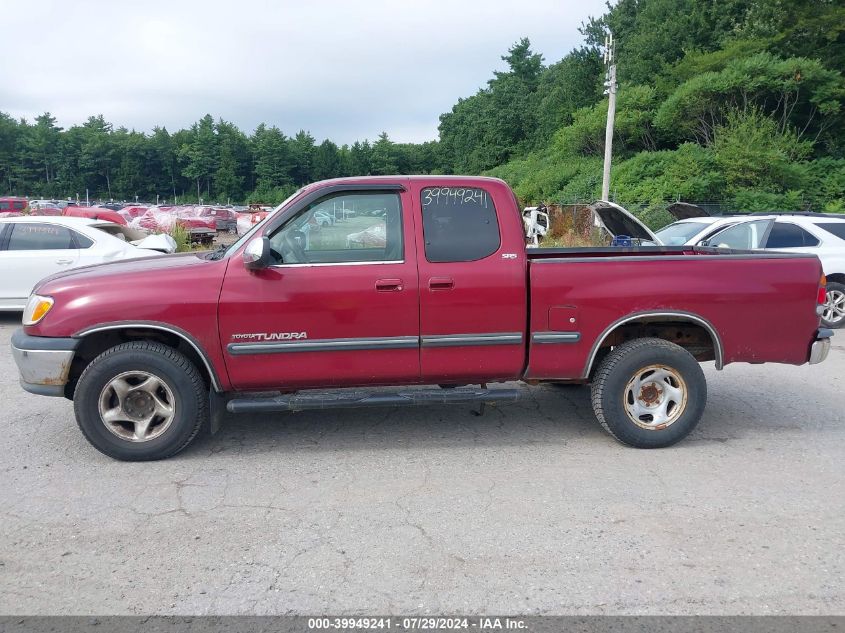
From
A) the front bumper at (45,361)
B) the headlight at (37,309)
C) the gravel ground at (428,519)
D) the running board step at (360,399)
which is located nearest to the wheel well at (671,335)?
the gravel ground at (428,519)

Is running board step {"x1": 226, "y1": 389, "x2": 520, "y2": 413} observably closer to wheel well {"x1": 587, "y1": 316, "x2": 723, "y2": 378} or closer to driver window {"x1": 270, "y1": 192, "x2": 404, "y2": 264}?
wheel well {"x1": 587, "y1": 316, "x2": 723, "y2": 378}

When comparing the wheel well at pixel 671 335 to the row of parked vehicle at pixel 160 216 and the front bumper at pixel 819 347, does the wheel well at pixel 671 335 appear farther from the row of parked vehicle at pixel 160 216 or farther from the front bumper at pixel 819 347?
the row of parked vehicle at pixel 160 216

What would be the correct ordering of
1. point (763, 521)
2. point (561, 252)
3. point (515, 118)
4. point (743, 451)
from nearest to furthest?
point (763, 521) → point (743, 451) → point (561, 252) → point (515, 118)

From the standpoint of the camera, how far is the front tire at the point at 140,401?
4.46 meters

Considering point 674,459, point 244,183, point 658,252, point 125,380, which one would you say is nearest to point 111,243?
point 125,380

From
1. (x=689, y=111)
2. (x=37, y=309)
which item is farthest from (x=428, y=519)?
(x=689, y=111)

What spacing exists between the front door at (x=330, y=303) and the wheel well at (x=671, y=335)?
150cm

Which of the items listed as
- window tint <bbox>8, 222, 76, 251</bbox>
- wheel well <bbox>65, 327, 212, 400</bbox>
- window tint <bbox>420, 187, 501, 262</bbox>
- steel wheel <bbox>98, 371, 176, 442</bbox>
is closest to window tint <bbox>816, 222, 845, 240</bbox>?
window tint <bbox>420, 187, 501, 262</bbox>

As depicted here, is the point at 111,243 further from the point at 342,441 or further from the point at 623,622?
the point at 623,622

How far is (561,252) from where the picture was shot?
542 centimetres

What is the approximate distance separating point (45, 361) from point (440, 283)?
2.75 m

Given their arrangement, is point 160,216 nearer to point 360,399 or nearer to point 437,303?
point 360,399

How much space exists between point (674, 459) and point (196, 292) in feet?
11.6

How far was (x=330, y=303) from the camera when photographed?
14.7 ft
